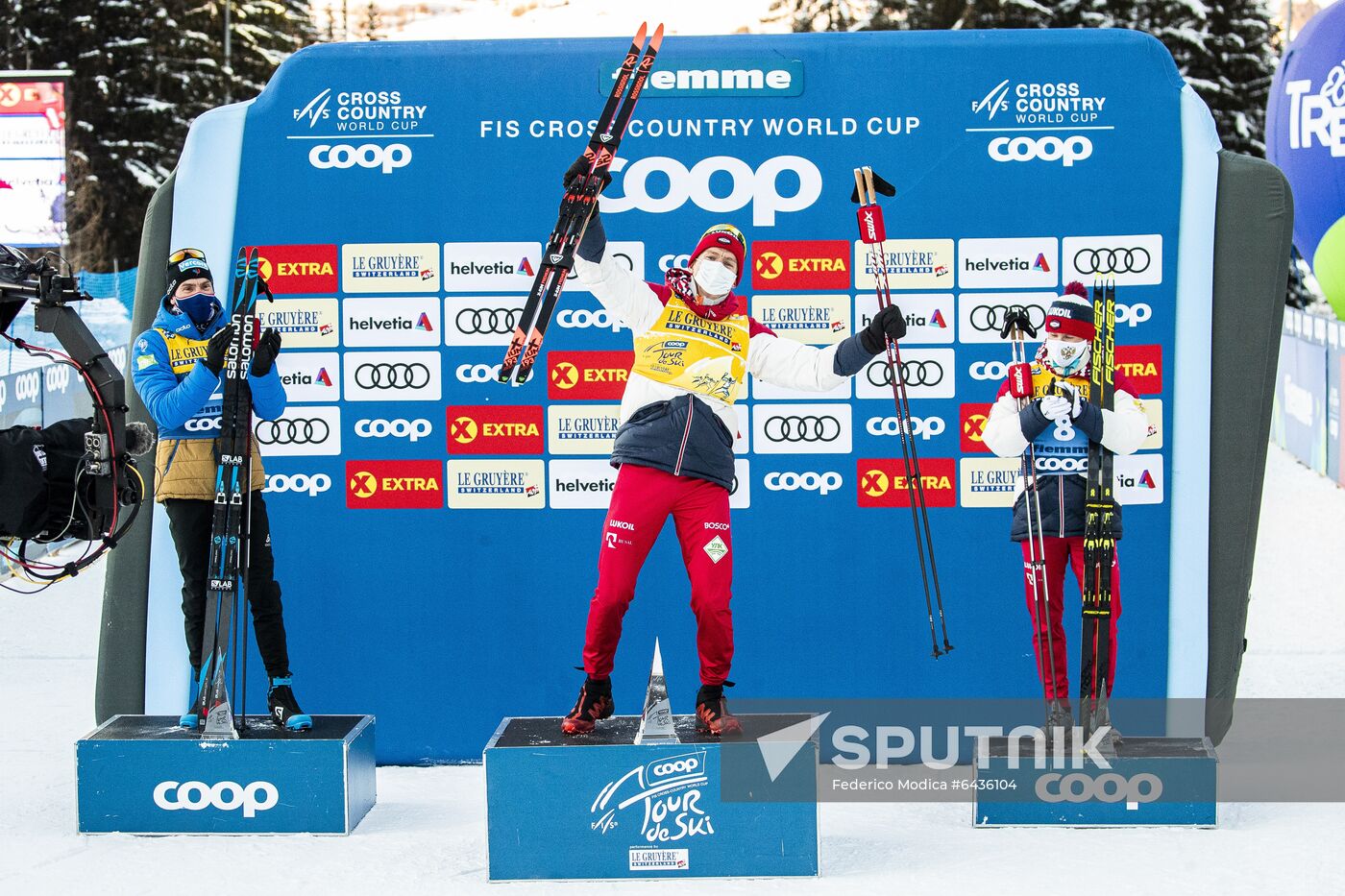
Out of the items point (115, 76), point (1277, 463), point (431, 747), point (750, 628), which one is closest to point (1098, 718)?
point (750, 628)

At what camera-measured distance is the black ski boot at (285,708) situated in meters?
4.90

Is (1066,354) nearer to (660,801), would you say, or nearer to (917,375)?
(917,375)

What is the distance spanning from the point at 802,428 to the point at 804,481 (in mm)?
191

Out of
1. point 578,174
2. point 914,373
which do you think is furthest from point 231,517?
point 914,373

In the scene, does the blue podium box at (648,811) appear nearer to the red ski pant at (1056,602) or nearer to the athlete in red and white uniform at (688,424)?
the athlete in red and white uniform at (688,424)

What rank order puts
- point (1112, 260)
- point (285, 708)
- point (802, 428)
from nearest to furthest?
point (285, 708) < point (1112, 260) < point (802, 428)

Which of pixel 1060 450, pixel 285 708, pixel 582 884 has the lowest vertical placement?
pixel 582 884

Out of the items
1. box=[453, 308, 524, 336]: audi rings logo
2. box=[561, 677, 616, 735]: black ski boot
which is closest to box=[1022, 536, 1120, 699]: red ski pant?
box=[561, 677, 616, 735]: black ski boot

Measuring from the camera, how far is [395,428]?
18.2 ft

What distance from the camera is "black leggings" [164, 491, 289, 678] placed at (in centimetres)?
506

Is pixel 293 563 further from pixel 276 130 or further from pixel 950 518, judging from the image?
pixel 950 518

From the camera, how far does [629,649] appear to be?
5566 mm

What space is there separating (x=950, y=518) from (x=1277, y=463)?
1059 centimetres

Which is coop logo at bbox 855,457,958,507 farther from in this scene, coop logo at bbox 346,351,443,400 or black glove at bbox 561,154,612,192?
coop logo at bbox 346,351,443,400
